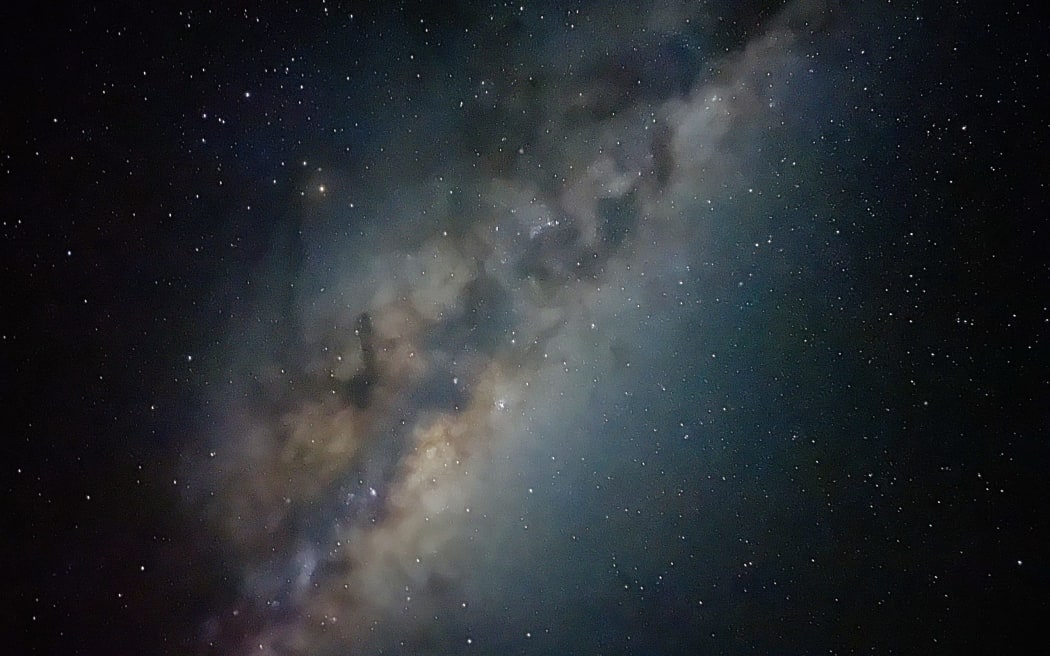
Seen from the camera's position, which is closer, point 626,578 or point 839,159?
point 839,159

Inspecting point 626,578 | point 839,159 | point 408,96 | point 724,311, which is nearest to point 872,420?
point 724,311

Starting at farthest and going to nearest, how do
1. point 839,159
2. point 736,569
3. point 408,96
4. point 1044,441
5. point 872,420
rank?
1. point 736,569
2. point 872,420
3. point 1044,441
4. point 839,159
5. point 408,96

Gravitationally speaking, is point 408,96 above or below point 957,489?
above

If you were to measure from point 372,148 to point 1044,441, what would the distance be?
231 centimetres

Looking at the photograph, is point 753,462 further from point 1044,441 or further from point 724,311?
point 1044,441

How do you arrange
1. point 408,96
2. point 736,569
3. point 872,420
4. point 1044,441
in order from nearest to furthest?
point 408,96 → point 1044,441 → point 872,420 → point 736,569

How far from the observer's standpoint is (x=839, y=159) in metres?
1.93

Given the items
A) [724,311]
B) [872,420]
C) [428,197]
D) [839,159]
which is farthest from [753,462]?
[428,197]

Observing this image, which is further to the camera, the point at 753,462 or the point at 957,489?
the point at 753,462

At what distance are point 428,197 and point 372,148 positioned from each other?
205 millimetres

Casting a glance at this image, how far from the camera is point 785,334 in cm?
219

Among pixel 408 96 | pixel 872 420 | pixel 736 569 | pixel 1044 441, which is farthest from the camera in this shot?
→ pixel 736 569

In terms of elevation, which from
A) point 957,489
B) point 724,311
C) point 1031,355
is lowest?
point 957,489

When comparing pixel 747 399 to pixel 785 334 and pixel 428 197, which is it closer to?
pixel 785 334
